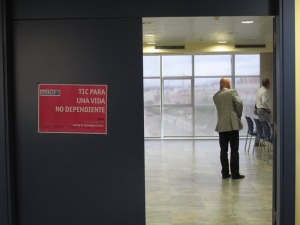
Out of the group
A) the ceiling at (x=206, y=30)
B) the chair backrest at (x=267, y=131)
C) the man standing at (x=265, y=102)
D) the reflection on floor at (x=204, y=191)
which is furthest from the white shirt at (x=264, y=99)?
the ceiling at (x=206, y=30)

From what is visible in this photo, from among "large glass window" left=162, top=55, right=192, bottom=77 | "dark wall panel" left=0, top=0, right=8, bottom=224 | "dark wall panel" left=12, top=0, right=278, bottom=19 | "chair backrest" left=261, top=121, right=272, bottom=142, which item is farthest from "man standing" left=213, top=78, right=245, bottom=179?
"large glass window" left=162, top=55, right=192, bottom=77

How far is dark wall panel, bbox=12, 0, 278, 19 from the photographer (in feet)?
9.47

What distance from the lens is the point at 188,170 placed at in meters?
6.59

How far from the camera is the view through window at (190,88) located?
439 inches

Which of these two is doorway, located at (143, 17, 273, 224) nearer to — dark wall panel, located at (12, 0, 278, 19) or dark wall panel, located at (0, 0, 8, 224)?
dark wall panel, located at (0, 0, 8, 224)

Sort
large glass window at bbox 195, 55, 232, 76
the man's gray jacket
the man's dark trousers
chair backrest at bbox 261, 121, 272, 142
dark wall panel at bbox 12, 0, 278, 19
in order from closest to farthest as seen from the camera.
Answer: dark wall panel at bbox 12, 0, 278, 19 < the man's gray jacket < the man's dark trousers < chair backrest at bbox 261, 121, 272, 142 < large glass window at bbox 195, 55, 232, 76

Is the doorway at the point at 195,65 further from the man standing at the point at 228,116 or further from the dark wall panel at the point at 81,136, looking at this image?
the dark wall panel at the point at 81,136

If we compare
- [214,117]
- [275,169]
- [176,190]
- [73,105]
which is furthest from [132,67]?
[214,117]

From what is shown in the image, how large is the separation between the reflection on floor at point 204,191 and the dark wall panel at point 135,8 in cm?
223

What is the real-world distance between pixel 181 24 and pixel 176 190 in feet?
10.9

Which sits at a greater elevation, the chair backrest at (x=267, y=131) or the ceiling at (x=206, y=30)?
the ceiling at (x=206, y=30)

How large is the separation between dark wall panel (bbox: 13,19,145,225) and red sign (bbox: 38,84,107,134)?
0.05m

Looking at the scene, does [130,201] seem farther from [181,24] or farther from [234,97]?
[181,24]

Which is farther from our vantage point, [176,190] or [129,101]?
[176,190]
